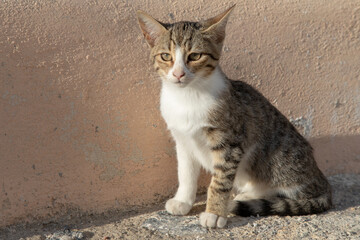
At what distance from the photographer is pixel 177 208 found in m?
3.37

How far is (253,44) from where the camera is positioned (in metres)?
3.72

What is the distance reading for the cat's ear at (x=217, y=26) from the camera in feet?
9.82

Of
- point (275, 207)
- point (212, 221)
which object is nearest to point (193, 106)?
point (212, 221)

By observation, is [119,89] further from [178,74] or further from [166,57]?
[178,74]

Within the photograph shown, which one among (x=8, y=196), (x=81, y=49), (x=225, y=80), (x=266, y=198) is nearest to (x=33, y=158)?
(x=8, y=196)

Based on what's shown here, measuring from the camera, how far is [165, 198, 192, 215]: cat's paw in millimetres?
3367

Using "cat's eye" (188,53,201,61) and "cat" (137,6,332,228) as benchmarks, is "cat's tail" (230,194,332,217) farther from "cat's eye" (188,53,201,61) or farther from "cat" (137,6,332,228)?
"cat's eye" (188,53,201,61)

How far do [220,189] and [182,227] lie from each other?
37 centimetres

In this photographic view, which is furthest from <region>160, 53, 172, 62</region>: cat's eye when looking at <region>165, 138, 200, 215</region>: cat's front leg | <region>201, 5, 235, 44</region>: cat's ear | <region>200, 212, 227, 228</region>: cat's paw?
<region>200, 212, 227, 228</region>: cat's paw

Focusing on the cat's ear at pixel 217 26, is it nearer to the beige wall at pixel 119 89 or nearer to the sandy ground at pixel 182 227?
the beige wall at pixel 119 89

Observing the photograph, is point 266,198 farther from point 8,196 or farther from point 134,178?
point 8,196

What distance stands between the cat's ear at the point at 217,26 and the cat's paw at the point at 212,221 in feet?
3.70

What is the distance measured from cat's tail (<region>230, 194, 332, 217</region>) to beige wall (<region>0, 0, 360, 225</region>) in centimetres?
64

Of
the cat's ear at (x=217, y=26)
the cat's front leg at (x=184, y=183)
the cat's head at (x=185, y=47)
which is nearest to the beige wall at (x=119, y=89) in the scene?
the cat's front leg at (x=184, y=183)
